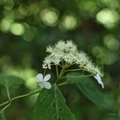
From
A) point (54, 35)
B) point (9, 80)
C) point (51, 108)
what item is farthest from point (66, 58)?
point (54, 35)

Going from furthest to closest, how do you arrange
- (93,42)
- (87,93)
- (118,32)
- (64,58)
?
(118,32) → (93,42) → (87,93) → (64,58)

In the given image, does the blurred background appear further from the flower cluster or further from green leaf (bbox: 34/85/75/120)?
green leaf (bbox: 34/85/75/120)

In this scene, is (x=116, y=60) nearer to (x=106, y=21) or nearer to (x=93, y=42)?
(x=93, y=42)

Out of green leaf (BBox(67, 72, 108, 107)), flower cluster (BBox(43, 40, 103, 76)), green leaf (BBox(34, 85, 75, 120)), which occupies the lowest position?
green leaf (BBox(67, 72, 108, 107))

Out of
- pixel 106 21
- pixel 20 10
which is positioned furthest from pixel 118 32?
pixel 20 10

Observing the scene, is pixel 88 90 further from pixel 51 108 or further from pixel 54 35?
pixel 54 35

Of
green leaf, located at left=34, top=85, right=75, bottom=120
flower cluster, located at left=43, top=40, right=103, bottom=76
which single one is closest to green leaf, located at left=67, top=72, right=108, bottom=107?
flower cluster, located at left=43, top=40, right=103, bottom=76
